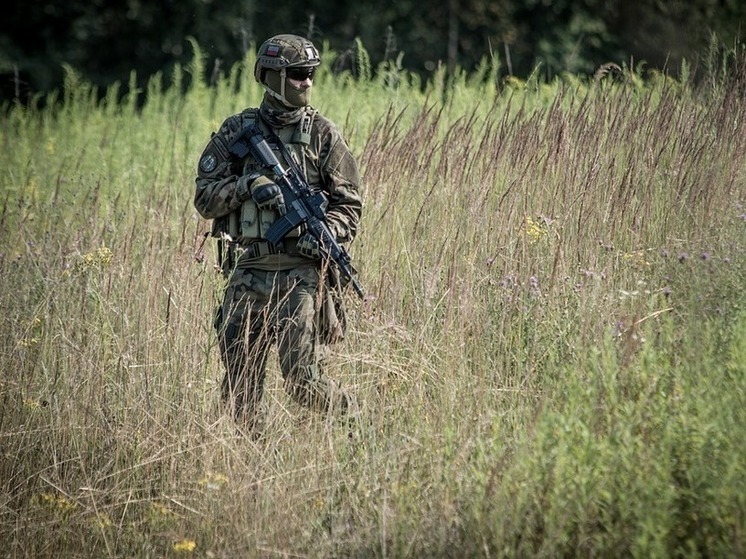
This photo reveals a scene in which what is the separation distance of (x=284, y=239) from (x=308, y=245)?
0.43 feet

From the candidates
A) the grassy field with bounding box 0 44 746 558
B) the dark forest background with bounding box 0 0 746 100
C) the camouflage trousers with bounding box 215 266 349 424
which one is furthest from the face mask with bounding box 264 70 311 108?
the dark forest background with bounding box 0 0 746 100

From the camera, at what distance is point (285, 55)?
A: 515 cm

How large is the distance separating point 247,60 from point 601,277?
18.1 feet

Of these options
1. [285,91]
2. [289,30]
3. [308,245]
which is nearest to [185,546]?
[308,245]

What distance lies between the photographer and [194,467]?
504cm

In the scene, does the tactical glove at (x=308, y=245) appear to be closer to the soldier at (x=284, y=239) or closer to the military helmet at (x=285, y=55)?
the soldier at (x=284, y=239)

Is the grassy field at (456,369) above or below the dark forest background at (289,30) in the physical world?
above

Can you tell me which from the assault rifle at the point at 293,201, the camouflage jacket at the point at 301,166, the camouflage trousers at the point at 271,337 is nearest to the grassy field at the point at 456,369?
the camouflage trousers at the point at 271,337

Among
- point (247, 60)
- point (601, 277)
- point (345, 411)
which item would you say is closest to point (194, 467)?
point (345, 411)

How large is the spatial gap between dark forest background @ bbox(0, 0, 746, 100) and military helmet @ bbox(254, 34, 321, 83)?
15491 mm

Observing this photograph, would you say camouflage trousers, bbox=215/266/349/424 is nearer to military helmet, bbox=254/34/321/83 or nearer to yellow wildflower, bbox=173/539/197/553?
yellow wildflower, bbox=173/539/197/553

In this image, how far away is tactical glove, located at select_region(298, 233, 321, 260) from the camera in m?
5.12

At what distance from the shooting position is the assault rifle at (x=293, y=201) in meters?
5.13

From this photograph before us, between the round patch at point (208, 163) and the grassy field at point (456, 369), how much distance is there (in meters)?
A: 0.72
